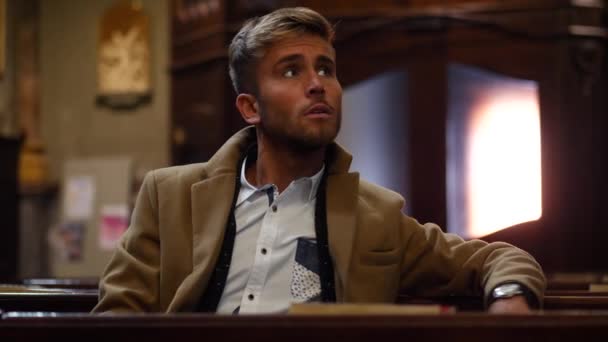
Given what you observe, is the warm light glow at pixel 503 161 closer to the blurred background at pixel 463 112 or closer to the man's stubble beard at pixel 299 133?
the blurred background at pixel 463 112

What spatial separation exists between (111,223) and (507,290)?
5.90 metres

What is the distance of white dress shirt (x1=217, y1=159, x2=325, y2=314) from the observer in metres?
2.23

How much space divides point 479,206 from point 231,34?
178cm

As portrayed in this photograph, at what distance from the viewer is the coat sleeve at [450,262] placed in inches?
85.3

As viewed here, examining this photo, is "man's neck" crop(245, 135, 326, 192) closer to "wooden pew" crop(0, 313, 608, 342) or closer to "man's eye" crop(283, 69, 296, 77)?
"man's eye" crop(283, 69, 296, 77)

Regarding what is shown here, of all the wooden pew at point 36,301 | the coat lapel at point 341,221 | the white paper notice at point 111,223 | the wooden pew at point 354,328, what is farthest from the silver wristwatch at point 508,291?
the white paper notice at point 111,223

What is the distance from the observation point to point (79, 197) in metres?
7.85

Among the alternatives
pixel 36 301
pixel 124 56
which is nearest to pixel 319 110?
pixel 36 301

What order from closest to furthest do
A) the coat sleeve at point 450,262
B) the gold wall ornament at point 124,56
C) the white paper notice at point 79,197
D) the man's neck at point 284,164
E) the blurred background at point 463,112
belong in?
the coat sleeve at point 450,262 < the man's neck at point 284,164 < the blurred background at point 463,112 < the white paper notice at point 79,197 < the gold wall ornament at point 124,56

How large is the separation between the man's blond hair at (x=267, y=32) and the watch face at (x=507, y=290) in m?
0.73

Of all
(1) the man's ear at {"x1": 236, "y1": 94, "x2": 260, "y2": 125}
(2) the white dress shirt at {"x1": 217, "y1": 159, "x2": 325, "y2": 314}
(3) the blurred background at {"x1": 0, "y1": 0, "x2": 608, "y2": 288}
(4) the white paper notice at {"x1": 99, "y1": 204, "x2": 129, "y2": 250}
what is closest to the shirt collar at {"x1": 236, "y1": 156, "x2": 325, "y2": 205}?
(2) the white dress shirt at {"x1": 217, "y1": 159, "x2": 325, "y2": 314}

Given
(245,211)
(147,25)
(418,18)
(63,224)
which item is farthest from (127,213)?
(245,211)

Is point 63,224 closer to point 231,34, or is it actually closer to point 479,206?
point 231,34

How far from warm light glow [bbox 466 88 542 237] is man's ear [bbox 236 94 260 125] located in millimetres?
3459
